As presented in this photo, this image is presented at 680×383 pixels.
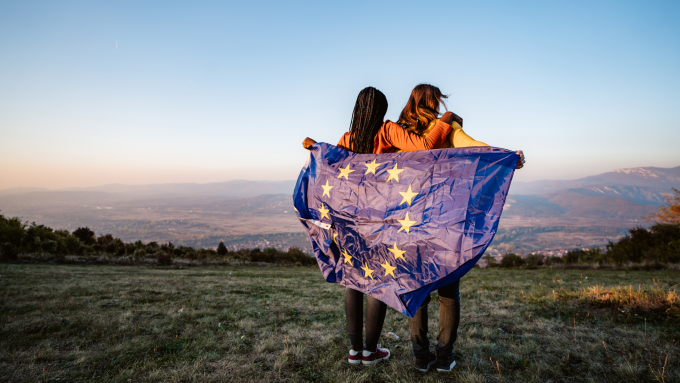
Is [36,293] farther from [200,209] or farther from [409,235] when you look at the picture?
[200,209]

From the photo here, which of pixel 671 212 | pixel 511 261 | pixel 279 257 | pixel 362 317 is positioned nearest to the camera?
pixel 362 317

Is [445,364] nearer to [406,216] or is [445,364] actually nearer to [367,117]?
[406,216]

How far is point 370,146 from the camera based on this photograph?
107 inches

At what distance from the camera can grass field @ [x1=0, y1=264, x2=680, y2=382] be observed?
8.13 ft

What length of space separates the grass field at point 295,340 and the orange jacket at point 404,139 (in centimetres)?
202

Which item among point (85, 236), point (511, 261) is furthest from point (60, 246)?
point (511, 261)

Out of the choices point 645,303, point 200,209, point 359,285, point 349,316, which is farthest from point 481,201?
point 200,209

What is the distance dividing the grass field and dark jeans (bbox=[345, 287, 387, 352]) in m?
0.24

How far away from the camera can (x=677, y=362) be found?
2572 millimetres

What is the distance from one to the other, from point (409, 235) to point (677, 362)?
2.81 metres

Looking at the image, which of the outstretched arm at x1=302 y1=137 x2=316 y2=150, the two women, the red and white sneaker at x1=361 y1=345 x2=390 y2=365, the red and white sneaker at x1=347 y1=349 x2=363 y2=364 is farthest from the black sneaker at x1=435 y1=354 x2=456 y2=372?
the outstretched arm at x1=302 y1=137 x2=316 y2=150

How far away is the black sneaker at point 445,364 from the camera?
2570mm

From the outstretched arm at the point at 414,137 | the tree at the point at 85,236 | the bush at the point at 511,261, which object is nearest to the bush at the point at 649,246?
the bush at the point at 511,261

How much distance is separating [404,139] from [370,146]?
13.8 inches
